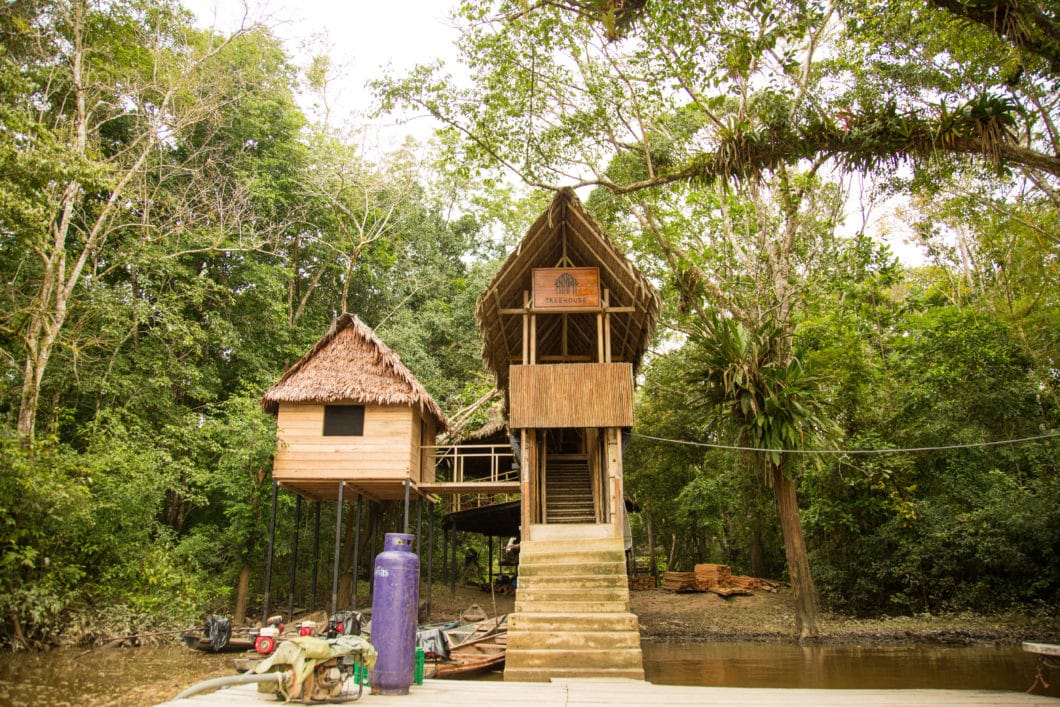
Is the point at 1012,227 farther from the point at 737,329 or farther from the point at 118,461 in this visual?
the point at 118,461

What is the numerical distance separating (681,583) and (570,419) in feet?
32.9

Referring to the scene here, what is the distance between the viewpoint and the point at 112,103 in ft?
54.1

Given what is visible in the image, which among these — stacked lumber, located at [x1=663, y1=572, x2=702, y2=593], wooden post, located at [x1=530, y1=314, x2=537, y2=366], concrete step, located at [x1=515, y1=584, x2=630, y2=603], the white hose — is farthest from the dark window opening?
stacked lumber, located at [x1=663, y1=572, x2=702, y2=593]

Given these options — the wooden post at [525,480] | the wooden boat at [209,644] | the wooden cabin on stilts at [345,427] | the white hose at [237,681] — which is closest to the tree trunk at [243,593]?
the wooden cabin on stilts at [345,427]

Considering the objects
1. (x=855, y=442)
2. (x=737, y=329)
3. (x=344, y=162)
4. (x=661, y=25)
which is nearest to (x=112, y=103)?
(x=344, y=162)

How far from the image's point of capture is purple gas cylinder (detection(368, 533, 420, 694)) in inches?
179

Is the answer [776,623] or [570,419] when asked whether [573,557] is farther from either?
[776,623]

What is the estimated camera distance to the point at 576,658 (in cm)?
825

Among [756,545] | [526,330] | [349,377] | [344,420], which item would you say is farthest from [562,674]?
[756,545]

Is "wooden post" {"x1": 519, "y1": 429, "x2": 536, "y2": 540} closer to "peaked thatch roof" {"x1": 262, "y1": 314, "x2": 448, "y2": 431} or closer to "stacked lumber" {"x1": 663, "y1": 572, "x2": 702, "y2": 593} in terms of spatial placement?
"peaked thatch roof" {"x1": 262, "y1": 314, "x2": 448, "y2": 431}

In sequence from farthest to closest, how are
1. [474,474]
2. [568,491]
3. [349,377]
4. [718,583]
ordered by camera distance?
[474,474] < [718,583] < [568,491] < [349,377]

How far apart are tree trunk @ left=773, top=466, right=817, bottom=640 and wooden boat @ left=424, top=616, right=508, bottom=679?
19.5 feet

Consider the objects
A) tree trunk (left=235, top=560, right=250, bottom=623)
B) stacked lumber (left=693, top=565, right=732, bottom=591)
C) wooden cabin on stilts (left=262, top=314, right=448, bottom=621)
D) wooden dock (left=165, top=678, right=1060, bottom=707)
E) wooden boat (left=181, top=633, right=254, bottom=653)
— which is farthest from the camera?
stacked lumber (left=693, top=565, right=732, bottom=591)

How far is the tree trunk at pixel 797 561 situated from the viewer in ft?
43.2
